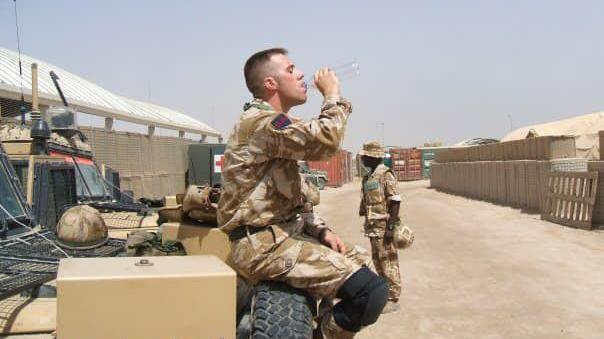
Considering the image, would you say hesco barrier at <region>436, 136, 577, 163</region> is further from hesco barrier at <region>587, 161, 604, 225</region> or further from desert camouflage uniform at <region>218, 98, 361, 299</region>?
desert camouflage uniform at <region>218, 98, 361, 299</region>

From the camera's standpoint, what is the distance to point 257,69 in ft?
9.20

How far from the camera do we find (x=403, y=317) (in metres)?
6.46

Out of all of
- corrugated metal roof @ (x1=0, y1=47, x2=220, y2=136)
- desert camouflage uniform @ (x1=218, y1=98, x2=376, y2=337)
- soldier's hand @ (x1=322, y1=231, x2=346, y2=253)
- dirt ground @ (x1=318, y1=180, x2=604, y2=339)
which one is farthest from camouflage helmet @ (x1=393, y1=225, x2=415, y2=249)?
corrugated metal roof @ (x1=0, y1=47, x2=220, y2=136)

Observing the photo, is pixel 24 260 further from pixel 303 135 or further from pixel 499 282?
pixel 499 282

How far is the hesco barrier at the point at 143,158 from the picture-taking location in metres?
16.3

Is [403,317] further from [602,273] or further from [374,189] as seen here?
[602,273]

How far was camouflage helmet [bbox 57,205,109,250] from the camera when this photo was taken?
4262 millimetres

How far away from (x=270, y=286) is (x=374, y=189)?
187 inches

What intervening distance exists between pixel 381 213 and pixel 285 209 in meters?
4.58

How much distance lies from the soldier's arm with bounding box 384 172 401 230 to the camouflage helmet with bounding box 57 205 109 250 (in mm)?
3448

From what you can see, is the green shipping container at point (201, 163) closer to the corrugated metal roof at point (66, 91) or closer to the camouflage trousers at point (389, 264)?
the corrugated metal roof at point (66, 91)

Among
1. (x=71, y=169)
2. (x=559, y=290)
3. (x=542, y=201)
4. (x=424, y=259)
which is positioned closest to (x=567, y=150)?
(x=542, y=201)

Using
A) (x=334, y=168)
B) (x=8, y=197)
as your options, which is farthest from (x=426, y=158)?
(x=8, y=197)

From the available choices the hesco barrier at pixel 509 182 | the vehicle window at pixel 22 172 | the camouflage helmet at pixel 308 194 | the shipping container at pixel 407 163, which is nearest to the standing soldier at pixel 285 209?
the camouflage helmet at pixel 308 194
